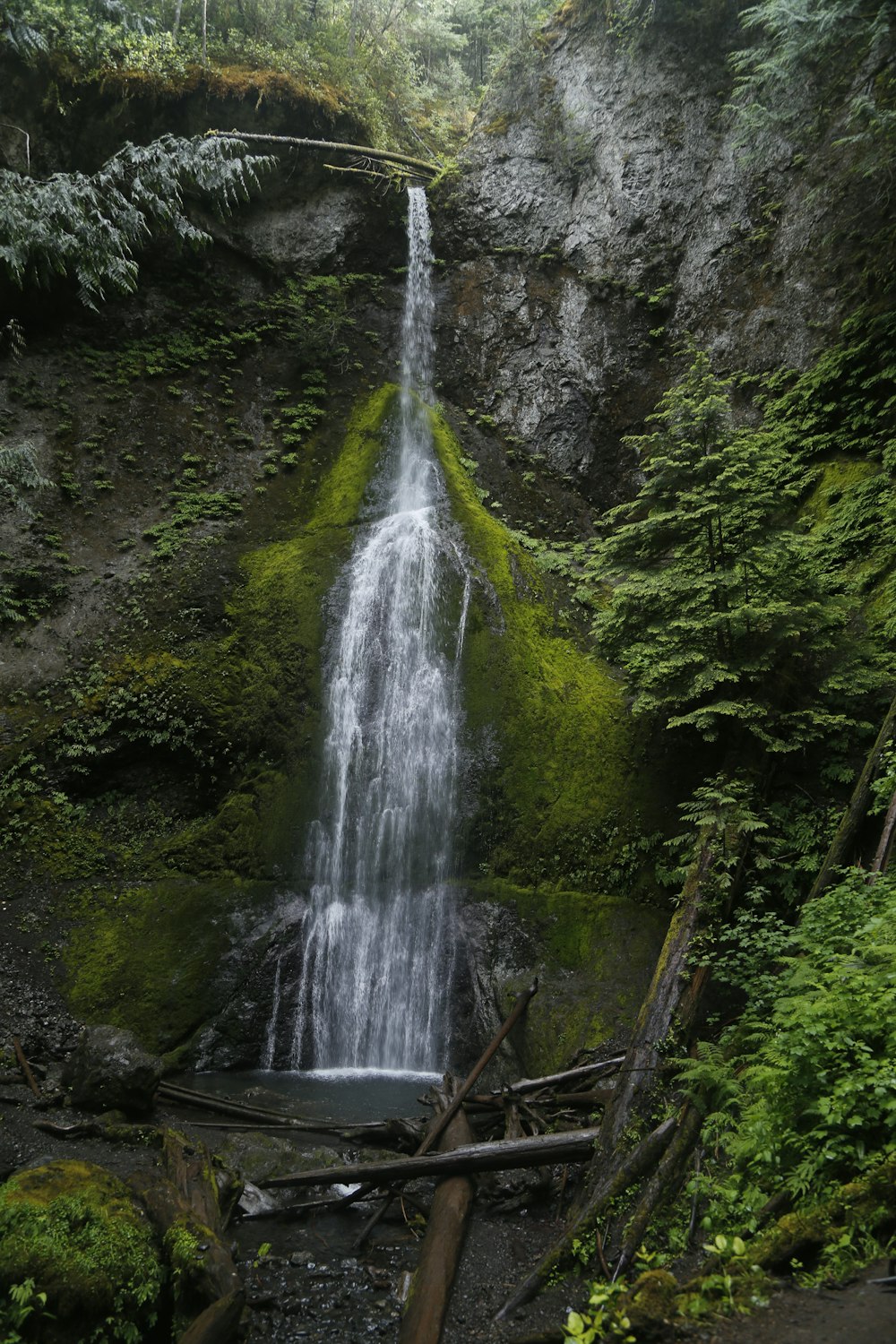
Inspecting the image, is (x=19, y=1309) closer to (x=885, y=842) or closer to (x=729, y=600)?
(x=885, y=842)

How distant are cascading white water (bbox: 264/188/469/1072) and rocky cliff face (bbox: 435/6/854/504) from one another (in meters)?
5.09

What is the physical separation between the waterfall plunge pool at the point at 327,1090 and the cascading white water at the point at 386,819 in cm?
24

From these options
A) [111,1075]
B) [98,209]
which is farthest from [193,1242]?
A: [98,209]

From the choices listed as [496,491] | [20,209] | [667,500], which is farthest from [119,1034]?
[496,491]

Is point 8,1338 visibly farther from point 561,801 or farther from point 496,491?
point 496,491

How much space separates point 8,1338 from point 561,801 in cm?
721

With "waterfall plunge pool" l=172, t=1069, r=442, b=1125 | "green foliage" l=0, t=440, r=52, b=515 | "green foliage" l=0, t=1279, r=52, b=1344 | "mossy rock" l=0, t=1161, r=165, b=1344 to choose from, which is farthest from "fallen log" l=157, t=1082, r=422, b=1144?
"green foliage" l=0, t=440, r=52, b=515

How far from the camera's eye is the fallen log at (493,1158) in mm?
5238

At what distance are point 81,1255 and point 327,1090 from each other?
163 inches

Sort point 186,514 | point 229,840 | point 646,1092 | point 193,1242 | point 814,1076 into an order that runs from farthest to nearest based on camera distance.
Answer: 1. point 186,514
2. point 229,840
3. point 646,1092
4. point 193,1242
5. point 814,1076

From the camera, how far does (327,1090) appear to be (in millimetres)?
7789

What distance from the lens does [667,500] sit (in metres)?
8.29

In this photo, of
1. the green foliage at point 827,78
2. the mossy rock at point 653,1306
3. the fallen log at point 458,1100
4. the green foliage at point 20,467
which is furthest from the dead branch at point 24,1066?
the green foliage at point 827,78

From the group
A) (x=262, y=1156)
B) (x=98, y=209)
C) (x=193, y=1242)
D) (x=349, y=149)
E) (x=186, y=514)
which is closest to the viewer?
(x=193, y=1242)
